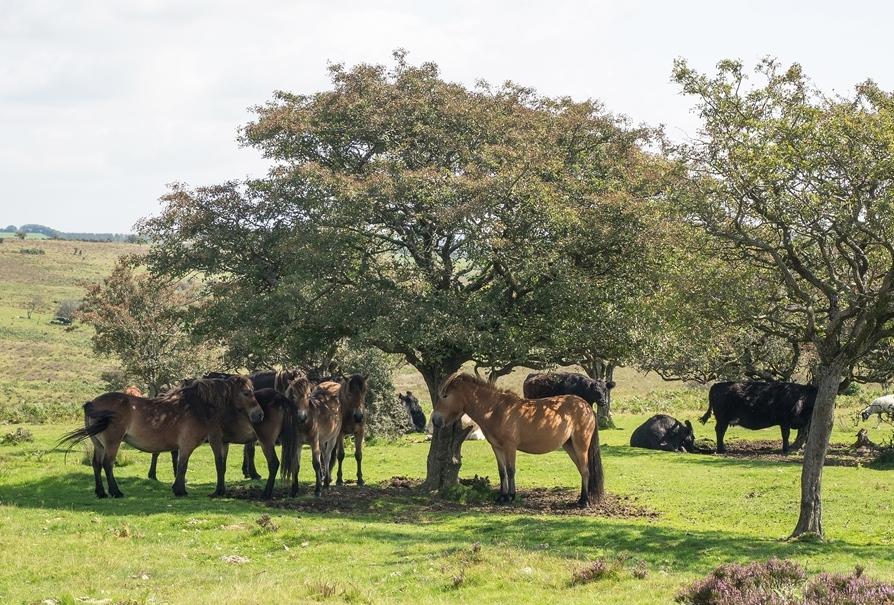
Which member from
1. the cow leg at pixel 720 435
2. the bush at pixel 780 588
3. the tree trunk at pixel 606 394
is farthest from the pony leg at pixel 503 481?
the tree trunk at pixel 606 394

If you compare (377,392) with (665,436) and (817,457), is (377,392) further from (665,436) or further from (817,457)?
(817,457)

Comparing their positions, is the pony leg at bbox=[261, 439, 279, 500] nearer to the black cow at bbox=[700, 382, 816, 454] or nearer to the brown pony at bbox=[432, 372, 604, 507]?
the brown pony at bbox=[432, 372, 604, 507]

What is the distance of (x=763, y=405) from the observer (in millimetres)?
32594

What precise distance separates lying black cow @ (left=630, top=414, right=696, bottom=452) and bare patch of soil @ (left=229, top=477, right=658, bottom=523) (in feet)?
33.3

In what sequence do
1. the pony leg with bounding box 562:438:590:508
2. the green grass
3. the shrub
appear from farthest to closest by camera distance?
1. the shrub
2. the pony leg with bounding box 562:438:590:508
3. the green grass

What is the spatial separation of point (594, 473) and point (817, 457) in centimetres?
613

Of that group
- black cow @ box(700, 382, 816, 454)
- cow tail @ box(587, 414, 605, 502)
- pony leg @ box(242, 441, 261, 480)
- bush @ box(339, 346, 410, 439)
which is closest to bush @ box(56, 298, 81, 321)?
bush @ box(339, 346, 410, 439)

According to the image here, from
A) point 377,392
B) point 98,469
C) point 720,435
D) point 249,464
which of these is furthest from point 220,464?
point 720,435

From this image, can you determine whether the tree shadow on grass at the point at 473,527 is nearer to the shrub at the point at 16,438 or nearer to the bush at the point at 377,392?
the shrub at the point at 16,438

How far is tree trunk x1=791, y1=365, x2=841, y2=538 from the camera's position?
1586cm

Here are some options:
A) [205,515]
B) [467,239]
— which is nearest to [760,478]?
[467,239]

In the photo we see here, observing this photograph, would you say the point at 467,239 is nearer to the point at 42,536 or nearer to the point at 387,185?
the point at 387,185

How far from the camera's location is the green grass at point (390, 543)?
11.6m

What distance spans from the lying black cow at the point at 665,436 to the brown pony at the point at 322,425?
1279 centimetres
